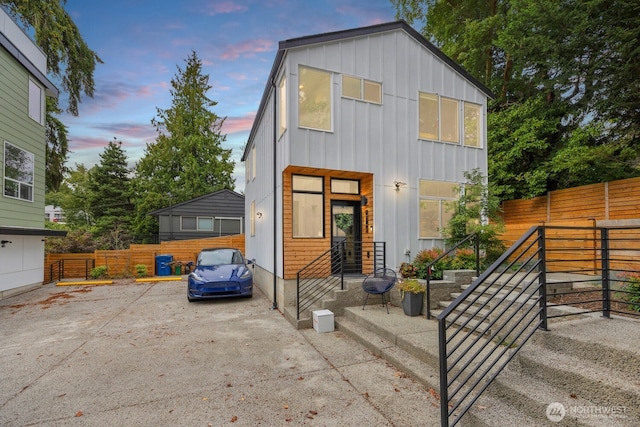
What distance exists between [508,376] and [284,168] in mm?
5845

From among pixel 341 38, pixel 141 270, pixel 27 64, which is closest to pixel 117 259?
pixel 141 270

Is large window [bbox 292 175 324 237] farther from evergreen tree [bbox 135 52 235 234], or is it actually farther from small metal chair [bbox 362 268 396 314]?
evergreen tree [bbox 135 52 235 234]

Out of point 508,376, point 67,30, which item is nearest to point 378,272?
point 508,376

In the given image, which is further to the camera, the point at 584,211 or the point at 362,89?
the point at 584,211

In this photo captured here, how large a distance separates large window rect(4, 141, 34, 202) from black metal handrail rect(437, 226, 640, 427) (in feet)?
42.4

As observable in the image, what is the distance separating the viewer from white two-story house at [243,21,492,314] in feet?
24.3

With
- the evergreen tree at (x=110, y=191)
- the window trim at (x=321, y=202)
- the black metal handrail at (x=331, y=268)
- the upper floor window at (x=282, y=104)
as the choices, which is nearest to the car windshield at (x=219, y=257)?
the window trim at (x=321, y=202)

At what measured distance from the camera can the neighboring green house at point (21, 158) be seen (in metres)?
9.30

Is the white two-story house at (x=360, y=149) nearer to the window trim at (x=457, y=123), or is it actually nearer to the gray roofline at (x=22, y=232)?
the window trim at (x=457, y=123)

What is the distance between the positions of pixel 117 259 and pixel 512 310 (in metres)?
15.3

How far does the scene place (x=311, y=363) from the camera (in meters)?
4.36

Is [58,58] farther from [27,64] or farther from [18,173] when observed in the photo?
[18,173]

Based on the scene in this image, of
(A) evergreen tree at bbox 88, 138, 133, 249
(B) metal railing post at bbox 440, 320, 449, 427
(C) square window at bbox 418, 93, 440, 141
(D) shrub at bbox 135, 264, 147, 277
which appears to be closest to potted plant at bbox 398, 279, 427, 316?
(B) metal railing post at bbox 440, 320, 449, 427

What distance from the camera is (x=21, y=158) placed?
10.2 meters
